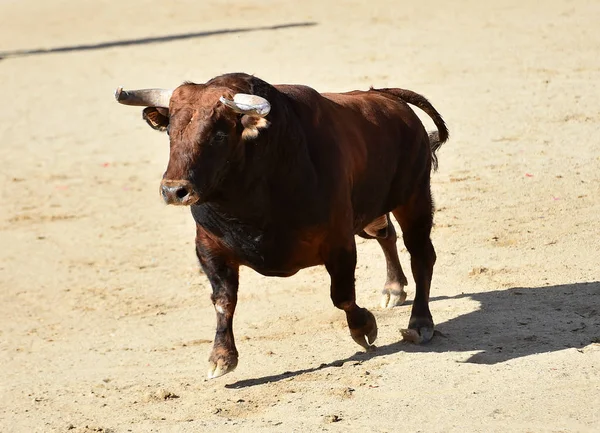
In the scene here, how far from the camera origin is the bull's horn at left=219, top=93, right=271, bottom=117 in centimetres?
692

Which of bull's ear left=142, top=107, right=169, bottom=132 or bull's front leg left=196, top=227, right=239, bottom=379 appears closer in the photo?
bull's ear left=142, top=107, right=169, bottom=132

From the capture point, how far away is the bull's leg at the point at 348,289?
769 centimetres

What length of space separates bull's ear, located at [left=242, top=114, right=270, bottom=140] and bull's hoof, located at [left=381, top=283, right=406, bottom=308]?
2610 millimetres

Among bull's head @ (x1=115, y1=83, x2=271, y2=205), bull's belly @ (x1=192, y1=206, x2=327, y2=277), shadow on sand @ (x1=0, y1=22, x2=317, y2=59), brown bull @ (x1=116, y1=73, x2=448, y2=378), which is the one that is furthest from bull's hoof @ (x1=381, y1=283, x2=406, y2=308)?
shadow on sand @ (x1=0, y1=22, x2=317, y2=59)

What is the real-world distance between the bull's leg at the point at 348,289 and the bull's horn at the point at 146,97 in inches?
55.1

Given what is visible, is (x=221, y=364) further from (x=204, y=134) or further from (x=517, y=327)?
(x=517, y=327)

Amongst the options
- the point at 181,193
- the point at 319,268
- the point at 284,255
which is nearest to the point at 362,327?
the point at 284,255

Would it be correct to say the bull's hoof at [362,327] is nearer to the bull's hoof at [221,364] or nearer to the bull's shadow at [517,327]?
the bull's shadow at [517,327]

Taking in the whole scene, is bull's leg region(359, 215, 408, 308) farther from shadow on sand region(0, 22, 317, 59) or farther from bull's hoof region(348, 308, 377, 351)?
shadow on sand region(0, 22, 317, 59)

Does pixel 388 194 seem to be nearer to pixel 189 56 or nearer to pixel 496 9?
pixel 189 56

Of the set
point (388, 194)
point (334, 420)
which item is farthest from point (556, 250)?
point (334, 420)

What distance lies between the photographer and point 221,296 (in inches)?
310

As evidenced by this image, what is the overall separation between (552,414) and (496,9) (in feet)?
45.8

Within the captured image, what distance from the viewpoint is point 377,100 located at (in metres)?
8.70
